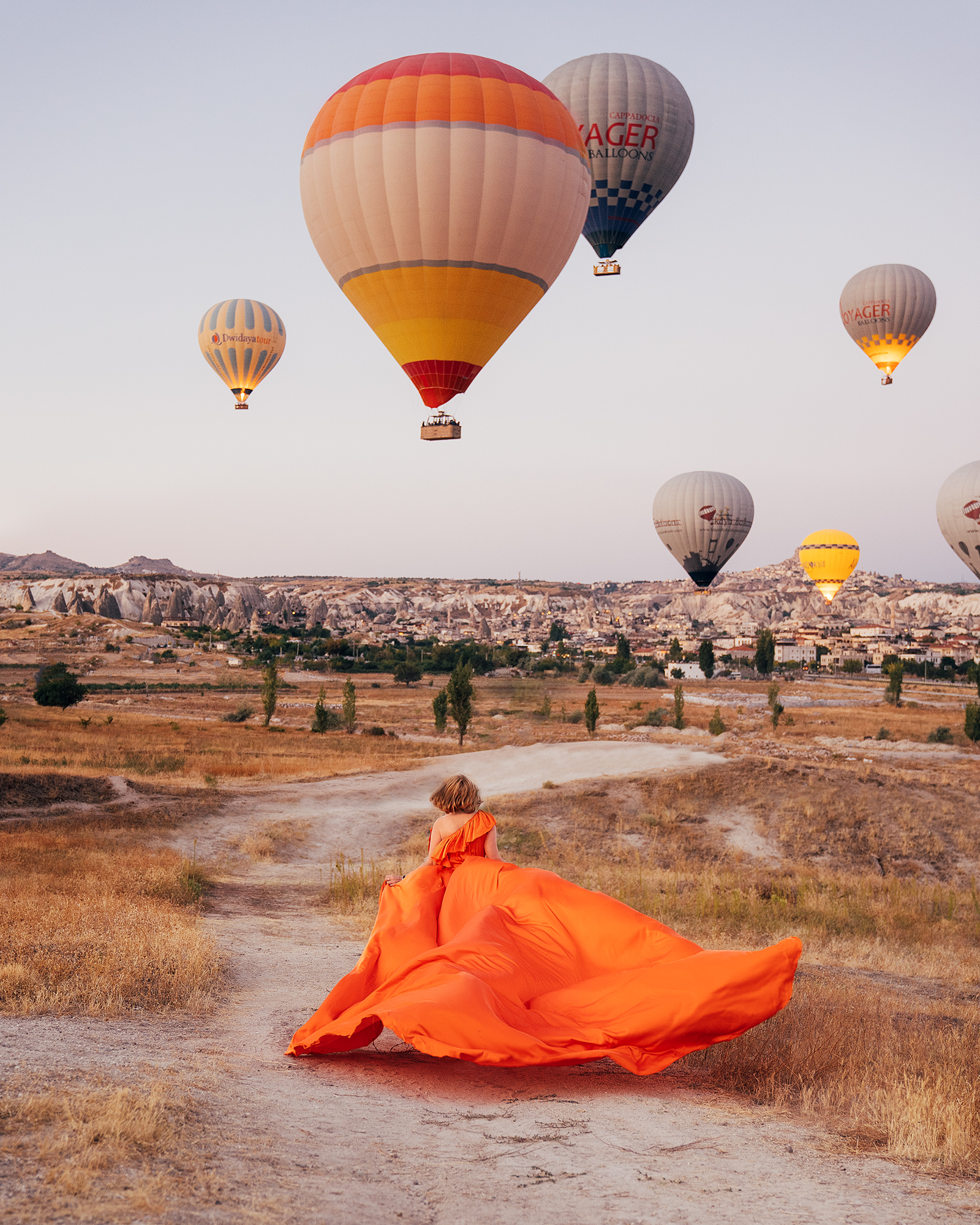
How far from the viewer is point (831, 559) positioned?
70312 mm

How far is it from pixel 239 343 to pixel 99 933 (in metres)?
42.8

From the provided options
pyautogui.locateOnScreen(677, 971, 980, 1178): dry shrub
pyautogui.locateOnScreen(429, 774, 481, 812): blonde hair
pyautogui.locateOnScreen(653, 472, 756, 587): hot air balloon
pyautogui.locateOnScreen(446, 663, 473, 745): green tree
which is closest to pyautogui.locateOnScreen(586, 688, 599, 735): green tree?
pyautogui.locateOnScreen(446, 663, 473, 745): green tree

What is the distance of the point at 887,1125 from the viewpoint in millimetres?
4906

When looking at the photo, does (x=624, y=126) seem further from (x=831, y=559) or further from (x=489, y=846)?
(x=831, y=559)

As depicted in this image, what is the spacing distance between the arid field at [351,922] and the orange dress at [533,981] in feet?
0.89

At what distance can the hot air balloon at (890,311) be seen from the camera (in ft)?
153

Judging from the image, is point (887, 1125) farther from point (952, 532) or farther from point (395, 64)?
point (952, 532)

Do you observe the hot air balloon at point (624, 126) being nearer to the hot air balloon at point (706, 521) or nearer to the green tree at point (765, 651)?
the hot air balloon at point (706, 521)

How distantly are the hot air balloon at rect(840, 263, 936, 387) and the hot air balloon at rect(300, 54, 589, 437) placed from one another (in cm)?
3220

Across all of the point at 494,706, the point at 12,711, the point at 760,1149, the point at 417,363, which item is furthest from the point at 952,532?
the point at 760,1149

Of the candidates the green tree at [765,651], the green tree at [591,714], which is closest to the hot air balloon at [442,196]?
the green tree at [591,714]

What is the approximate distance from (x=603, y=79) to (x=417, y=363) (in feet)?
43.5

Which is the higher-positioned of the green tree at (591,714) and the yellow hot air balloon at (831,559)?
the yellow hot air balloon at (831,559)

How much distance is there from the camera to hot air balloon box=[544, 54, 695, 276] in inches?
1078
